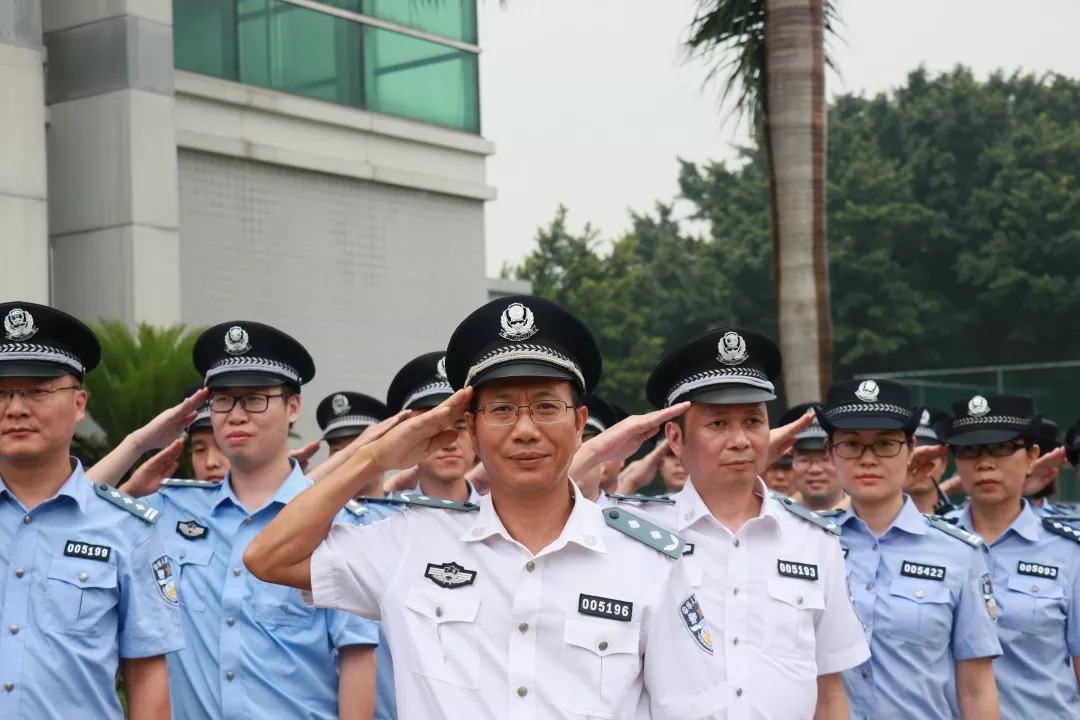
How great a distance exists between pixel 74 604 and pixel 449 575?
1294 millimetres

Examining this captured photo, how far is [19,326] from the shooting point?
426 cm

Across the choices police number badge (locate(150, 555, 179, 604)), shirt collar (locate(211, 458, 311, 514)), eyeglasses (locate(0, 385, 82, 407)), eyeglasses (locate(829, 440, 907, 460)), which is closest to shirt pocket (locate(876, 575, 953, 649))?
eyeglasses (locate(829, 440, 907, 460))

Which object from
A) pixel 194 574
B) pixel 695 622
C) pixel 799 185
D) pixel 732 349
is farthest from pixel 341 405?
pixel 799 185

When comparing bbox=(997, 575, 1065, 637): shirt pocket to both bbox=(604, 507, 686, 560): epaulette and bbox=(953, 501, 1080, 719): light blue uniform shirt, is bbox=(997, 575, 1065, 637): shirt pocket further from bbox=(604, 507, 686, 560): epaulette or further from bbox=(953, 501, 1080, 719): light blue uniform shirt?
bbox=(604, 507, 686, 560): epaulette

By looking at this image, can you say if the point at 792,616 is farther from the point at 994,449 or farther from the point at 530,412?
the point at 994,449

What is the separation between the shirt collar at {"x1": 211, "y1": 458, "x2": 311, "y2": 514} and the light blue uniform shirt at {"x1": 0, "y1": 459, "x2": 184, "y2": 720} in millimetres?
828

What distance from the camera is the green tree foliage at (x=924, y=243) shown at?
4597cm

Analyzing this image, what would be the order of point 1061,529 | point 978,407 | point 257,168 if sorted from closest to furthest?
point 1061,529 < point 978,407 < point 257,168

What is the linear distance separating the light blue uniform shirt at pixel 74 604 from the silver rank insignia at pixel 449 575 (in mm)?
1151

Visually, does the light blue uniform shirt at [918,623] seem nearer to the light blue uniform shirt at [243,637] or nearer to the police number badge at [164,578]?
the light blue uniform shirt at [243,637]

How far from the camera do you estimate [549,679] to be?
3.36m

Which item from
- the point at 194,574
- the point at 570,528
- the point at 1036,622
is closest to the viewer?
the point at 570,528

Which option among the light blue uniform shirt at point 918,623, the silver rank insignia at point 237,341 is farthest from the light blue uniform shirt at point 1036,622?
the silver rank insignia at point 237,341

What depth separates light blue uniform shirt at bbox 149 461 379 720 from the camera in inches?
193
